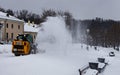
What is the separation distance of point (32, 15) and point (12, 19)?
274ft

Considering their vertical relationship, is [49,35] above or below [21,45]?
above

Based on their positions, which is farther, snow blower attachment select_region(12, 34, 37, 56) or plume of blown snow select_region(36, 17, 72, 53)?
plume of blown snow select_region(36, 17, 72, 53)

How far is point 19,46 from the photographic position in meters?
28.5

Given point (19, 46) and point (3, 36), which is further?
point (3, 36)

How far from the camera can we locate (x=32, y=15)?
15925cm

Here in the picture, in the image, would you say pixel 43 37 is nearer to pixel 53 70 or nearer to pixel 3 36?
pixel 53 70

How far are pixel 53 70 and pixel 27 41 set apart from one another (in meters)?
10.8

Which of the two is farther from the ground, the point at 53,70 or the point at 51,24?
the point at 51,24

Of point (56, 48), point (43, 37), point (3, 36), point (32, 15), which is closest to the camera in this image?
point (43, 37)

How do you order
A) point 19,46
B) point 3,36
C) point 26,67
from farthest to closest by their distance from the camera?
point 3,36 → point 19,46 → point 26,67

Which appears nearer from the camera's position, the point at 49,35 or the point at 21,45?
the point at 21,45

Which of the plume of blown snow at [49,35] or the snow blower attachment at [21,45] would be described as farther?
the plume of blown snow at [49,35]

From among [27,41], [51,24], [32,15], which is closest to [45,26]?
[51,24]

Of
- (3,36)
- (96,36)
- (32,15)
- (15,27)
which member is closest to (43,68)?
(3,36)
